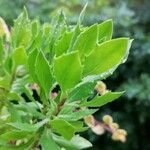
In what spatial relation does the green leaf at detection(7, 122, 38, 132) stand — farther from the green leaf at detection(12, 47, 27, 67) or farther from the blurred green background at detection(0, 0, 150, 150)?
the blurred green background at detection(0, 0, 150, 150)

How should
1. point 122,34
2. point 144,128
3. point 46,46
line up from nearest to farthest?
1. point 46,46
2. point 122,34
3. point 144,128

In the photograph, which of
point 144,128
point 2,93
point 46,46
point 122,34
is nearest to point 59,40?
point 46,46

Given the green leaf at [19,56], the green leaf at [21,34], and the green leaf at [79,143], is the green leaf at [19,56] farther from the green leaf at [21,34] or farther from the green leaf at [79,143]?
the green leaf at [79,143]

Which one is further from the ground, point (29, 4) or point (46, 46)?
point (29, 4)

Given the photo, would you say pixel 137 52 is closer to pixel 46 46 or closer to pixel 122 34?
pixel 122 34

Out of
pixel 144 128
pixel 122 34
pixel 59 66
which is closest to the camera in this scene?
pixel 59 66

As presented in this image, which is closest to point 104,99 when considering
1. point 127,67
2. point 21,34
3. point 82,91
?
point 82,91

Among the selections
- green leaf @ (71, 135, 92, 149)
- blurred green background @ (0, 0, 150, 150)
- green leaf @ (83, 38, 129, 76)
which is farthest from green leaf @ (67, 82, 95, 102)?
blurred green background @ (0, 0, 150, 150)
